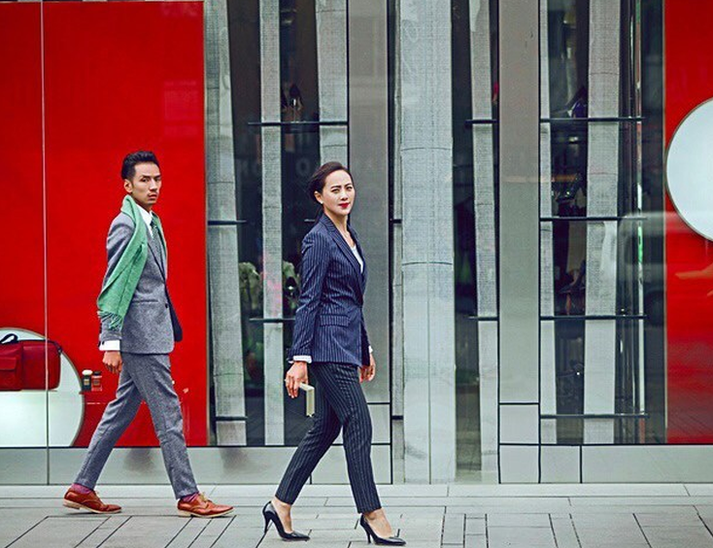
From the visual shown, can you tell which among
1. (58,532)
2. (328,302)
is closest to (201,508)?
(58,532)

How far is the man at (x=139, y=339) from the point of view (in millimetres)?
8031

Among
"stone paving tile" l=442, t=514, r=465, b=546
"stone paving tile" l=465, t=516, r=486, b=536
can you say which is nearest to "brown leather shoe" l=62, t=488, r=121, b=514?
"stone paving tile" l=442, t=514, r=465, b=546

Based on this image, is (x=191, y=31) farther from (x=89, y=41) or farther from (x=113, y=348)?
(x=113, y=348)

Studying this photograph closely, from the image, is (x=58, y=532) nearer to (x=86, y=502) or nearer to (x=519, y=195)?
(x=86, y=502)

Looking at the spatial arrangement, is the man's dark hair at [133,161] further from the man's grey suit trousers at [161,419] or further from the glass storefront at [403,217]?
the man's grey suit trousers at [161,419]

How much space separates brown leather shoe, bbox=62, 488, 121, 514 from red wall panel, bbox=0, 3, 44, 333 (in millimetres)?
1298

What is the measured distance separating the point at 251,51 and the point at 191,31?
373 mm

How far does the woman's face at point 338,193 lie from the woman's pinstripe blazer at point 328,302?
0.10m

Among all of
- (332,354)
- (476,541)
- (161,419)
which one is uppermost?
(332,354)

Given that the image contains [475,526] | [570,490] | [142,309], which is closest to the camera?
[475,526]

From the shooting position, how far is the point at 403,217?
8984mm

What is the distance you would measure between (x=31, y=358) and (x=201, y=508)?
1.69 m

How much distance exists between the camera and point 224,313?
29.9ft

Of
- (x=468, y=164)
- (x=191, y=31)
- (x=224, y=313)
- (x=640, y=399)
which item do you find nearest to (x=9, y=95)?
(x=191, y=31)
